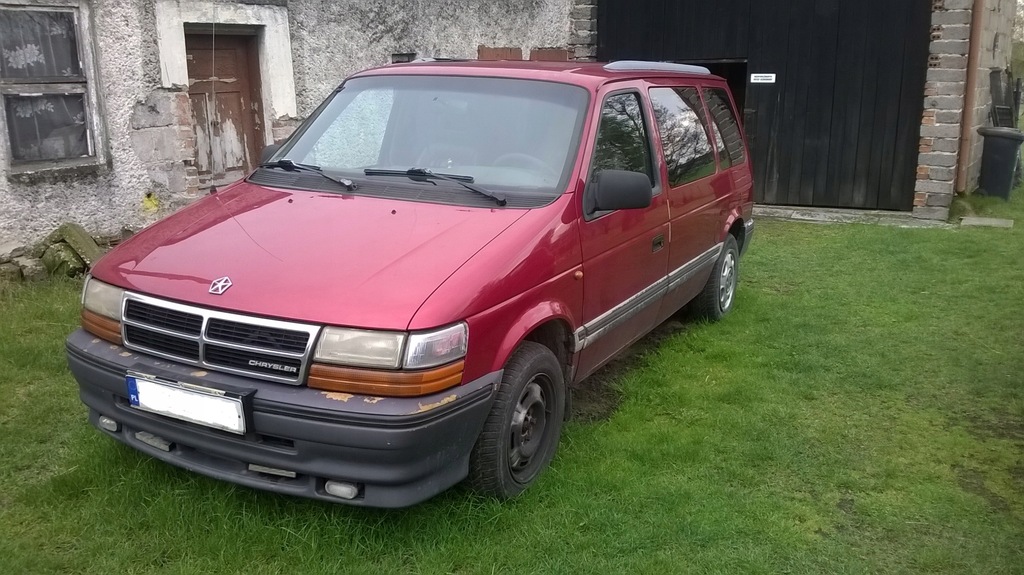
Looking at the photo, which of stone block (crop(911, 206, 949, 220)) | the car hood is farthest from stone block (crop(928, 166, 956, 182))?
the car hood

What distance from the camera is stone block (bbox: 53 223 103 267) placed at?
637 centimetres

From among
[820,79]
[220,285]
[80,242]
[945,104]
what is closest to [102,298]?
[220,285]

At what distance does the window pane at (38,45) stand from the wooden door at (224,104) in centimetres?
107

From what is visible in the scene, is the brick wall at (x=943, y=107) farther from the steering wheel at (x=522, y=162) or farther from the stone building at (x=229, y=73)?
the steering wheel at (x=522, y=162)

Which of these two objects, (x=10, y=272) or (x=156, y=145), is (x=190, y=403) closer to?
(x=10, y=272)

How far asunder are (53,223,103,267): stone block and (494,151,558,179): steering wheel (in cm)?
391

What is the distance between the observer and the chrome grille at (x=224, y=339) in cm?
291

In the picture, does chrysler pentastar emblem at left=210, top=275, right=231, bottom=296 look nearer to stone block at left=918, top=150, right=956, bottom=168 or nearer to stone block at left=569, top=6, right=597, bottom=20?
stone block at left=918, top=150, right=956, bottom=168

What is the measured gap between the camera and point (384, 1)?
9195mm

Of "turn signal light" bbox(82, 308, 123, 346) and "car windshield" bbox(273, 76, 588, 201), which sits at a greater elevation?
"car windshield" bbox(273, 76, 588, 201)

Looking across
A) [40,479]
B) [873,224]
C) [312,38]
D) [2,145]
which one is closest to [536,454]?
[40,479]

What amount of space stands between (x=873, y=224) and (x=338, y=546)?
28.1 feet

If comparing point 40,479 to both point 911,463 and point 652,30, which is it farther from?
point 652,30

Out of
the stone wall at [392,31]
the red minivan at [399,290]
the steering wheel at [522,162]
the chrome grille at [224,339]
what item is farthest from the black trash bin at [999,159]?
the chrome grille at [224,339]
